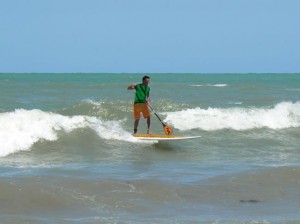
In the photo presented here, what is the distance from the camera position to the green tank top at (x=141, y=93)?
12.8 meters

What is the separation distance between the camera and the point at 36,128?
13758 millimetres

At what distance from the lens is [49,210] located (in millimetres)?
7512

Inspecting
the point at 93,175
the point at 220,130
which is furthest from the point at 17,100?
the point at 93,175

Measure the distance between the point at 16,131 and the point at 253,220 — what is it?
7790mm

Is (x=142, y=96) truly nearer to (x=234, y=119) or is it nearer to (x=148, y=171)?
(x=148, y=171)

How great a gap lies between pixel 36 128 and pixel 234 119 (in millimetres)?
6732

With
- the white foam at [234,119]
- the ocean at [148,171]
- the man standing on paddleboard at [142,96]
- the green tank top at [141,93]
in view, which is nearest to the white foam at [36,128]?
the ocean at [148,171]

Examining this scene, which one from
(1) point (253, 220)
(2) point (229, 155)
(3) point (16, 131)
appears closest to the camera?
(1) point (253, 220)

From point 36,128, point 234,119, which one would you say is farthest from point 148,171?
point 234,119

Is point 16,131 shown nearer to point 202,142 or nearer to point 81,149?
point 81,149

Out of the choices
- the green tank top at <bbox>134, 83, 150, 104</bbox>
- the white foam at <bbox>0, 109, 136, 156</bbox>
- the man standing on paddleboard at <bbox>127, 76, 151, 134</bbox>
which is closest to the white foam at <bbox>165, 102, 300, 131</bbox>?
the white foam at <bbox>0, 109, 136, 156</bbox>

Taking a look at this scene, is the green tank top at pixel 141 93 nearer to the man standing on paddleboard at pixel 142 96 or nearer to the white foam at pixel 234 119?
the man standing on paddleboard at pixel 142 96

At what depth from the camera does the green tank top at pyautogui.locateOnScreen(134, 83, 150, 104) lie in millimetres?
12797

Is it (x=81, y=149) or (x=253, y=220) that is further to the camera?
(x=81, y=149)
